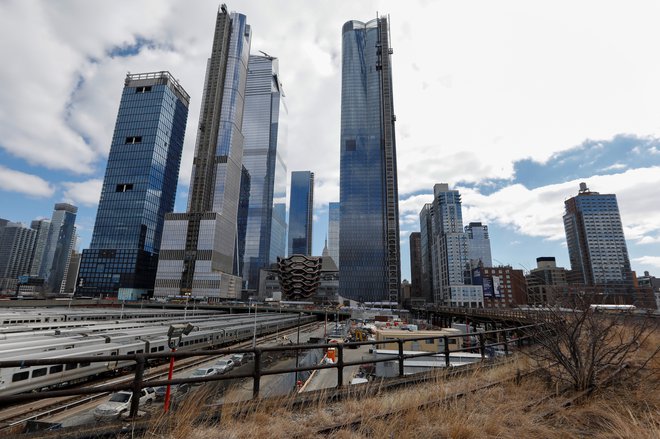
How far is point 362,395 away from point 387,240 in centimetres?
18425

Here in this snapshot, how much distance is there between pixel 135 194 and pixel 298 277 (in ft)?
316

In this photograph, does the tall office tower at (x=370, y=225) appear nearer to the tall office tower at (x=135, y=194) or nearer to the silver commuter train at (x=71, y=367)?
the tall office tower at (x=135, y=194)

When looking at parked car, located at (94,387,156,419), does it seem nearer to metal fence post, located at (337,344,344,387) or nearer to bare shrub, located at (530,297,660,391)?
metal fence post, located at (337,344,344,387)

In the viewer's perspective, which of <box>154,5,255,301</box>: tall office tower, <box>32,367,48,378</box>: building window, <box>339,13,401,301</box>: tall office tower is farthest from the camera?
<box>339,13,401,301</box>: tall office tower

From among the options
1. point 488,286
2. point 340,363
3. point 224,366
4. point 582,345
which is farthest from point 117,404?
point 488,286

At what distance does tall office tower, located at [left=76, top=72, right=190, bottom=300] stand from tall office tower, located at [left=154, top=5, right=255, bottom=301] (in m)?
13.4

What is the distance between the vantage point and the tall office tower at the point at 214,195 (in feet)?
495

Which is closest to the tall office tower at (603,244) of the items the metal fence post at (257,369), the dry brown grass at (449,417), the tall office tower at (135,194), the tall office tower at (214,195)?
the tall office tower at (214,195)

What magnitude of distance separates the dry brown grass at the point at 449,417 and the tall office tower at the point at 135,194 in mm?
170031

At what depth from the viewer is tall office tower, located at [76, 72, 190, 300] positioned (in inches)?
6029

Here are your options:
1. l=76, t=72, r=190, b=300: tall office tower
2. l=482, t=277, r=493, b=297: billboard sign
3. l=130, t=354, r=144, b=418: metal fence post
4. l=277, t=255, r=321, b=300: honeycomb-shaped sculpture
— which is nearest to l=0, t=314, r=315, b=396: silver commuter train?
l=130, t=354, r=144, b=418: metal fence post

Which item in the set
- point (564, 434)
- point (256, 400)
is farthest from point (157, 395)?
point (564, 434)

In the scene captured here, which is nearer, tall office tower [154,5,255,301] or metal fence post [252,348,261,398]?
metal fence post [252,348,261,398]

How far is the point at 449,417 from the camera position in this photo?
5.43 m
